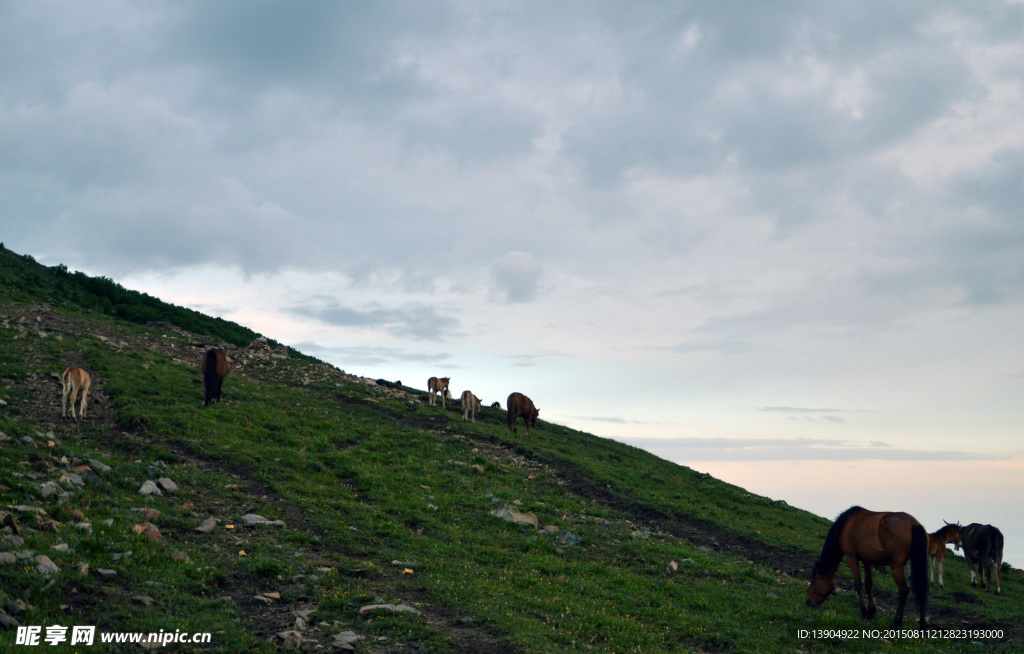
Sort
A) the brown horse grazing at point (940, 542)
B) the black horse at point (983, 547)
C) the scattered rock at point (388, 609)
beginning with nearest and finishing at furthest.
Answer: the scattered rock at point (388, 609)
the brown horse grazing at point (940, 542)
the black horse at point (983, 547)

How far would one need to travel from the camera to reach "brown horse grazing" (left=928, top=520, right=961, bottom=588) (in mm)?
18831

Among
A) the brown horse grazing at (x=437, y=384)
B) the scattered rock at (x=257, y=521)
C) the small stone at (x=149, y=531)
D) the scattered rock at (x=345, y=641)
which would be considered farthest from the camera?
the brown horse grazing at (x=437, y=384)

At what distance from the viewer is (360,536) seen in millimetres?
14836

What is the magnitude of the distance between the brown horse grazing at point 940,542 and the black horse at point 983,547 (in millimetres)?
319

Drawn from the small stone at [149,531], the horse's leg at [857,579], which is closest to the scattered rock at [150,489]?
the small stone at [149,531]

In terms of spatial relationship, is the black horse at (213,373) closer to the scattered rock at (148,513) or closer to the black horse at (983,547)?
the scattered rock at (148,513)

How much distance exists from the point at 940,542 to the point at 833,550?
26.7 ft

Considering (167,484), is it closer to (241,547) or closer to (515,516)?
(241,547)

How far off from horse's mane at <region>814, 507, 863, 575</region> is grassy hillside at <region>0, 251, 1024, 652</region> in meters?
0.90

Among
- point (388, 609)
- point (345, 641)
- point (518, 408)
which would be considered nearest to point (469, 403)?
point (518, 408)

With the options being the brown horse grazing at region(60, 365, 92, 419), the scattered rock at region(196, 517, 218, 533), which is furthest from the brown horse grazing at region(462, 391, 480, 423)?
the scattered rock at region(196, 517, 218, 533)

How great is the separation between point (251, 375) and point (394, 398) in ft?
24.5

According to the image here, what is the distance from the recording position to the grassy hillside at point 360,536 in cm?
987

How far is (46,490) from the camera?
40.9 ft
